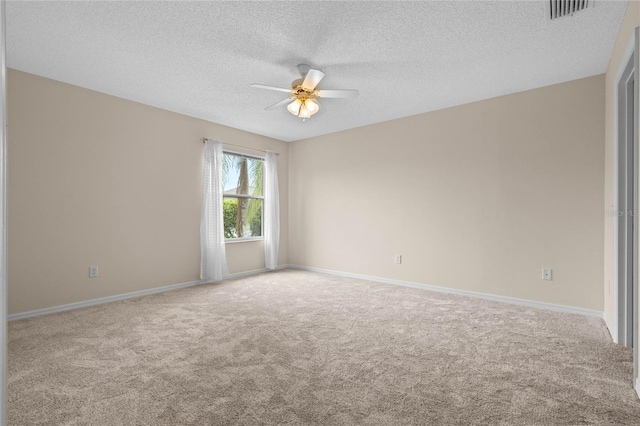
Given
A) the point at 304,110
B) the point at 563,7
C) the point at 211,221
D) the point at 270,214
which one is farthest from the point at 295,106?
the point at 270,214

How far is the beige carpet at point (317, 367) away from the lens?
1662mm

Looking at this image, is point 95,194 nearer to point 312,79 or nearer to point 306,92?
point 306,92

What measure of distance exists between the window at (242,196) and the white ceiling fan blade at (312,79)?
108 inches

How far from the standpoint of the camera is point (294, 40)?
263 cm

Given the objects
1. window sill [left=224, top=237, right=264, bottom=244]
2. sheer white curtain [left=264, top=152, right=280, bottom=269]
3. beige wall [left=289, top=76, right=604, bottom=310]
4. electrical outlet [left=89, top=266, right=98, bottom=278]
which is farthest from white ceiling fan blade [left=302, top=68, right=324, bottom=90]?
electrical outlet [left=89, top=266, right=98, bottom=278]

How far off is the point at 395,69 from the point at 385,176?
6.48 ft

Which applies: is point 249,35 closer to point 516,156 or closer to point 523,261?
point 516,156

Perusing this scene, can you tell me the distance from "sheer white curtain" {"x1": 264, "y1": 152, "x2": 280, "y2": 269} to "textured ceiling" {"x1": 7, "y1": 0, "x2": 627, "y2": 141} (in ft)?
6.38

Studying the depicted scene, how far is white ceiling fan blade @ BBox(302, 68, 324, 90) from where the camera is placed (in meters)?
2.74

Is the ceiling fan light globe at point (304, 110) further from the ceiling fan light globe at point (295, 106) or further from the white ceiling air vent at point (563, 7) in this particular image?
the white ceiling air vent at point (563, 7)

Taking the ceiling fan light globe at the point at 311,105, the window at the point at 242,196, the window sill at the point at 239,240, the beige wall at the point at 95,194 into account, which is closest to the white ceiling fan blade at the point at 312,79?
the ceiling fan light globe at the point at 311,105

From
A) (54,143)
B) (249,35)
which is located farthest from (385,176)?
(54,143)

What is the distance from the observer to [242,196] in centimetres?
550

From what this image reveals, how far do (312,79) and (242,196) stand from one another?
3.09m
